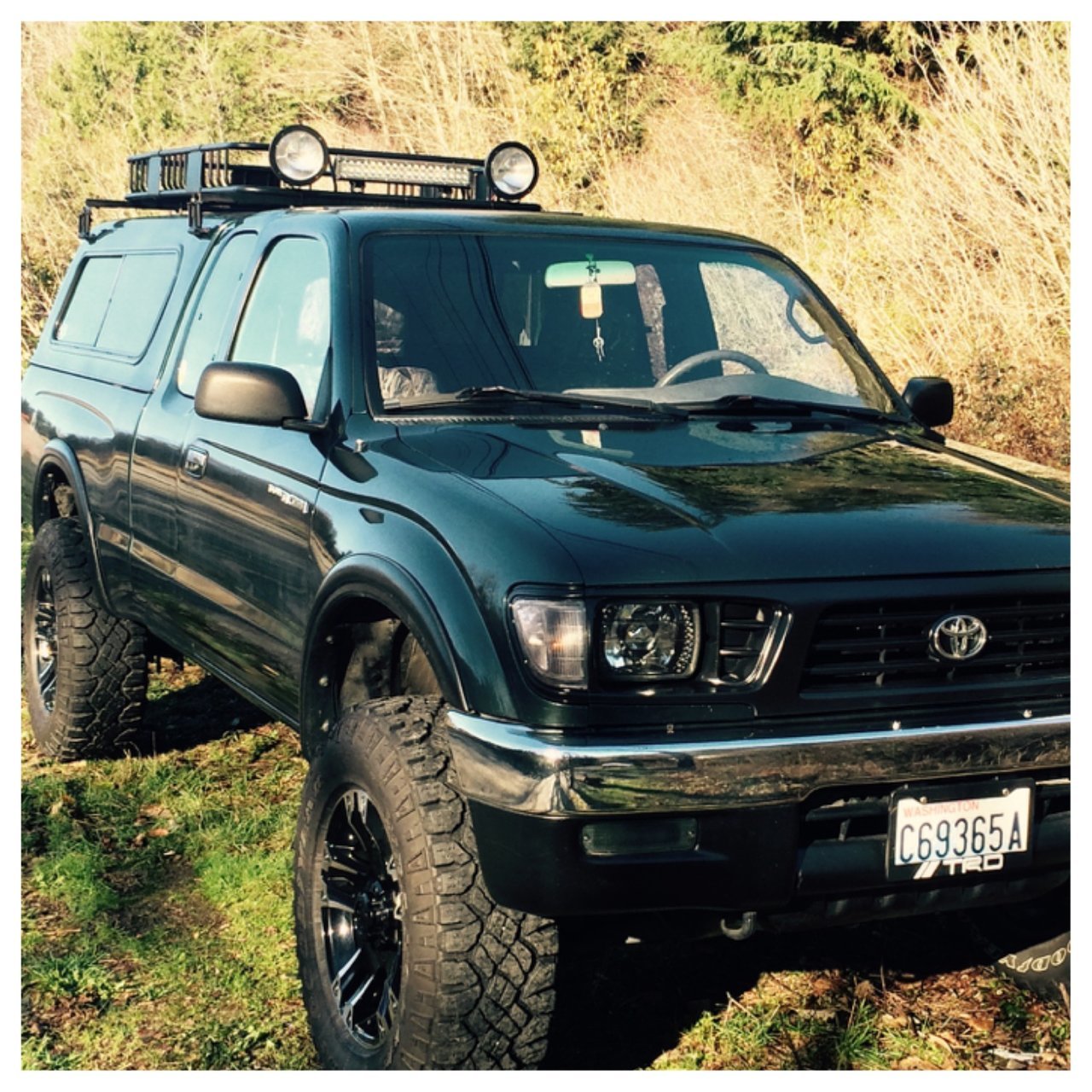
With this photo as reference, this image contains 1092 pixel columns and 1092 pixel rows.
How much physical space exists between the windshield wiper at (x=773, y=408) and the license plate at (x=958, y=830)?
1381mm

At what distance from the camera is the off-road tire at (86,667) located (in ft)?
18.4

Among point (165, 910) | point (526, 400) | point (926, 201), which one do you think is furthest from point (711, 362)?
point (926, 201)

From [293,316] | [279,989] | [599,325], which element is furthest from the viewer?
[293,316]

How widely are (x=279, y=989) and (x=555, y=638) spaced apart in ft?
5.33

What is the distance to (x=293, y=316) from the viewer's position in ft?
14.5

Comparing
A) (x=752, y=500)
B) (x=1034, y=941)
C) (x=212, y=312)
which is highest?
(x=212, y=312)

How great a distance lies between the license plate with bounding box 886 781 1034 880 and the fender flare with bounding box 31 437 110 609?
3.47 meters

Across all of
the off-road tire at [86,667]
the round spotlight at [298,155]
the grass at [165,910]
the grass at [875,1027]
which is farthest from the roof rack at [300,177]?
the grass at [875,1027]

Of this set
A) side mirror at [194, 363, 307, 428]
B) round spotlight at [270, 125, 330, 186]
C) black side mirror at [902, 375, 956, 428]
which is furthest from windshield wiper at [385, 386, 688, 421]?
round spotlight at [270, 125, 330, 186]

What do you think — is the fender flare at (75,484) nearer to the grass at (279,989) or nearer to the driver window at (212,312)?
the driver window at (212,312)

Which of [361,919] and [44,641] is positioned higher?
[44,641]

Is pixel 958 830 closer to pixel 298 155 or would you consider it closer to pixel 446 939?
pixel 446 939

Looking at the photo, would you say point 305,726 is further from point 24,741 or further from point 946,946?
point 24,741
